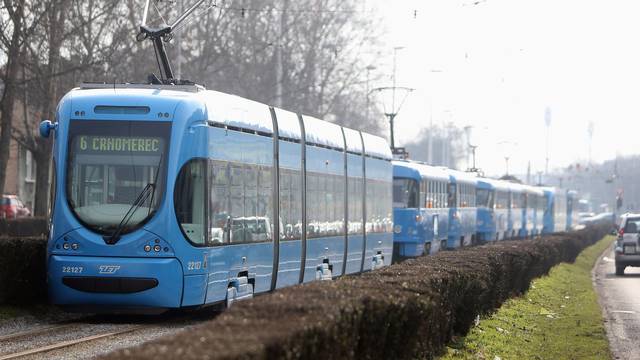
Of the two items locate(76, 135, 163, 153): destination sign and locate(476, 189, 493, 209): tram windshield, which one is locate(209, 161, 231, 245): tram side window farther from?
locate(476, 189, 493, 209): tram windshield

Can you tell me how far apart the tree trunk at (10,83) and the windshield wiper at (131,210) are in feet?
47.7

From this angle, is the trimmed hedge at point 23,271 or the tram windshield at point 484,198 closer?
the trimmed hedge at point 23,271

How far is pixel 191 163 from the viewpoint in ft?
53.9

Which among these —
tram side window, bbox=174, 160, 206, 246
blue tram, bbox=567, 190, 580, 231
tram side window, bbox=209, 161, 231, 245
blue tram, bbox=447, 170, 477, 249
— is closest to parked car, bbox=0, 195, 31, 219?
blue tram, bbox=447, 170, 477, 249

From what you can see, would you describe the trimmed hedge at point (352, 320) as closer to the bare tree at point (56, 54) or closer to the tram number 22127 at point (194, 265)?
the tram number 22127 at point (194, 265)

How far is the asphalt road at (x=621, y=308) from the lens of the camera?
1748 centimetres

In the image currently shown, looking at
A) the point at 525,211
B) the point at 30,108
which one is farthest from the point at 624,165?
the point at 30,108

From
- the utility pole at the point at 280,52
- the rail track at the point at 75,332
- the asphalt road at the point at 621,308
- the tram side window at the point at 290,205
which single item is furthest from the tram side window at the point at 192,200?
the utility pole at the point at 280,52

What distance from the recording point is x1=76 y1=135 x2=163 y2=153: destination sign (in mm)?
16375

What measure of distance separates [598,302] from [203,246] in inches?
479

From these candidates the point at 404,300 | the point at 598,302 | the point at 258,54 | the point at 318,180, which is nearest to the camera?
the point at 404,300

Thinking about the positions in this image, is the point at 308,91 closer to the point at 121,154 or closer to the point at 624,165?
the point at 121,154

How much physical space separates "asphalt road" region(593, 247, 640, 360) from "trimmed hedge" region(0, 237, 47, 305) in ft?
25.8

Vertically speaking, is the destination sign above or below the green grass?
above
